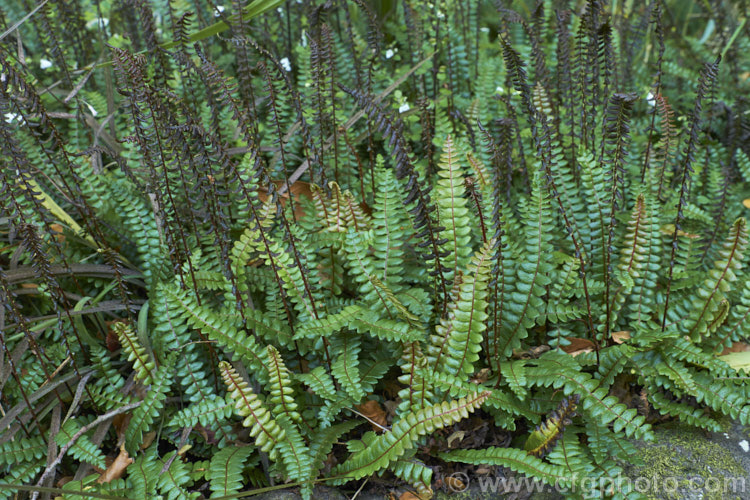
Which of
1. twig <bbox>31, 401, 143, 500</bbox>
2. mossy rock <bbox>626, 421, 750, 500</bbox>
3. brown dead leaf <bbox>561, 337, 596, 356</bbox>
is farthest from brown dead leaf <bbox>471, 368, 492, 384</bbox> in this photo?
twig <bbox>31, 401, 143, 500</bbox>

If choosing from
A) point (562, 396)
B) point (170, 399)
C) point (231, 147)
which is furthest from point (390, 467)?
point (231, 147)

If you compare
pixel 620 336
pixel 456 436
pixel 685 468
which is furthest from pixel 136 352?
pixel 685 468

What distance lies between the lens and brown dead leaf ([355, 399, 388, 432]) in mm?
2447

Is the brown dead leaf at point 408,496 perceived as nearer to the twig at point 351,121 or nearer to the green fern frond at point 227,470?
the green fern frond at point 227,470

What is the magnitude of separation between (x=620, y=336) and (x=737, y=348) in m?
0.62

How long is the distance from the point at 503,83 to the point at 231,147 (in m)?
1.83

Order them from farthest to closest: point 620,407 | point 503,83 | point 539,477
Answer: point 503,83, point 620,407, point 539,477

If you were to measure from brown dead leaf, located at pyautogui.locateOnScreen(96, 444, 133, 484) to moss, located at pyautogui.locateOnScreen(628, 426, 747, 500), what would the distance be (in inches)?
78.0

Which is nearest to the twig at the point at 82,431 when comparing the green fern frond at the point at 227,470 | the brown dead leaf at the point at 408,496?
the green fern frond at the point at 227,470

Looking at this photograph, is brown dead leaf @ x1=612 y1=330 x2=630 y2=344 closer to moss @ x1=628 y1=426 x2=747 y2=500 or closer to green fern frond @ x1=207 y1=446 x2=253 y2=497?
moss @ x1=628 y1=426 x2=747 y2=500

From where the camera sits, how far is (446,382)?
7.14ft

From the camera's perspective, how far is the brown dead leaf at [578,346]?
2.64 metres

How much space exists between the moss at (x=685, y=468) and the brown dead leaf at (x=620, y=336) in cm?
41

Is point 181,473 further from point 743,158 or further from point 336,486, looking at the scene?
point 743,158
